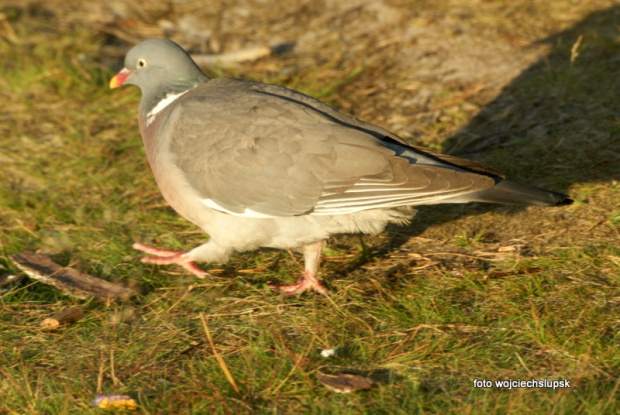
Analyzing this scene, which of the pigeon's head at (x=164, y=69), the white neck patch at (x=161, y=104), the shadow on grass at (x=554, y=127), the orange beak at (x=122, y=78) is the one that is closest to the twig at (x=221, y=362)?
the shadow on grass at (x=554, y=127)

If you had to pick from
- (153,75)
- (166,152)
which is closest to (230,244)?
(166,152)

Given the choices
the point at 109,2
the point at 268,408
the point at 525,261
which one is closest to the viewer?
the point at 268,408

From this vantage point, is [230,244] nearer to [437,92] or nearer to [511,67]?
[437,92]

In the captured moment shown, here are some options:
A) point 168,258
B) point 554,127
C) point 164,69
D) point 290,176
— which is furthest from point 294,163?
point 554,127

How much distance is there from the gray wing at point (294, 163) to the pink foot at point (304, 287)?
40cm

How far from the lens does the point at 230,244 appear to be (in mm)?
3762

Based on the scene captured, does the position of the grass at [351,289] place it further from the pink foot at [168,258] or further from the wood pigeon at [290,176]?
the wood pigeon at [290,176]

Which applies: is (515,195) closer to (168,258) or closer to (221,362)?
(221,362)

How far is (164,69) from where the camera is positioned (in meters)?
4.29

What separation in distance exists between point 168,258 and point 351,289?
102cm

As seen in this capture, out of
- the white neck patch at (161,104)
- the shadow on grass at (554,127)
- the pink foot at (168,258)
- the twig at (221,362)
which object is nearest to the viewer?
the twig at (221,362)

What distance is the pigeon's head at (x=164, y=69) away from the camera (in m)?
4.26

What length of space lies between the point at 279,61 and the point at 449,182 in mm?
3283

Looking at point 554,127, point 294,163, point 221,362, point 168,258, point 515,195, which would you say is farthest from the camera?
point 554,127
